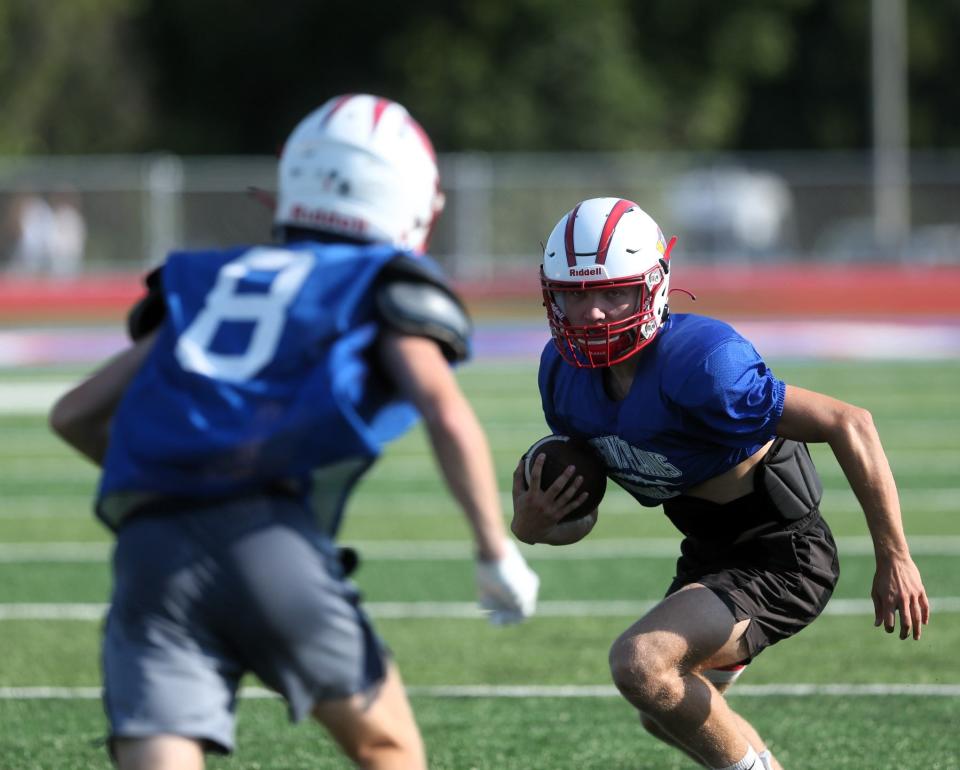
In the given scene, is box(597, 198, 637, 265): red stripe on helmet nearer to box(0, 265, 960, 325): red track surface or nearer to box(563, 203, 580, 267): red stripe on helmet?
box(563, 203, 580, 267): red stripe on helmet

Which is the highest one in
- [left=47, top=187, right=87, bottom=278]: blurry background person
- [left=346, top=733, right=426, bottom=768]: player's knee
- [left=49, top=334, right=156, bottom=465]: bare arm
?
[left=49, top=334, right=156, bottom=465]: bare arm

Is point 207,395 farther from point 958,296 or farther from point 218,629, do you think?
point 958,296

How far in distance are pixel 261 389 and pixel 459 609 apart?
4069 millimetres

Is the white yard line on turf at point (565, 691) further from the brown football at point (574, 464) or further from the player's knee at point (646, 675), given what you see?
the player's knee at point (646, 675)

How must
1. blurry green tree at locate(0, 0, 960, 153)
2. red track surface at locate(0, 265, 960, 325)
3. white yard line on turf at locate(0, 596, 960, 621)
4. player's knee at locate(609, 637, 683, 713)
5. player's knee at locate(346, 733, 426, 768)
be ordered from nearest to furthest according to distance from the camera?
player's knee at locate(346, 733, 426, 768), player's knee at locate(609, 637, 683, 713), white yard line on turf at locate(0, 596, 960, 621), red track surface at locate(0, 265, 960, 325), blurry green tree at locate(0, 0, 960, 153)

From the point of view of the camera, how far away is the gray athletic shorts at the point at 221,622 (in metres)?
2.78

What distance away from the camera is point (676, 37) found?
120 ft

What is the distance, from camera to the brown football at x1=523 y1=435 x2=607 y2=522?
3.93m

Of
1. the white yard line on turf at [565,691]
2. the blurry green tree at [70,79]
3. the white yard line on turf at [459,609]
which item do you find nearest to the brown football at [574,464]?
the white yard line on turf at [565,691]

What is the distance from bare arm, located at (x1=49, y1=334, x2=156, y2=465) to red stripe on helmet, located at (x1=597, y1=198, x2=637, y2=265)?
1267mm

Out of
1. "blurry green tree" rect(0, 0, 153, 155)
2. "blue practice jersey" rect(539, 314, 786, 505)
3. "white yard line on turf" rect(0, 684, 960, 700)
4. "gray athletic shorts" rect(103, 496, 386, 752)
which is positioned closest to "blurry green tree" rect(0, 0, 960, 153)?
"blurry green tree" rect(0, 0, 153, 155)

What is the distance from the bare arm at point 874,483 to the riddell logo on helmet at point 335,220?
121cm

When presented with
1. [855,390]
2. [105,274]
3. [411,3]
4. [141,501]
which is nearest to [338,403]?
[141,501]

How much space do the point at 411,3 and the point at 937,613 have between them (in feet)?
102
